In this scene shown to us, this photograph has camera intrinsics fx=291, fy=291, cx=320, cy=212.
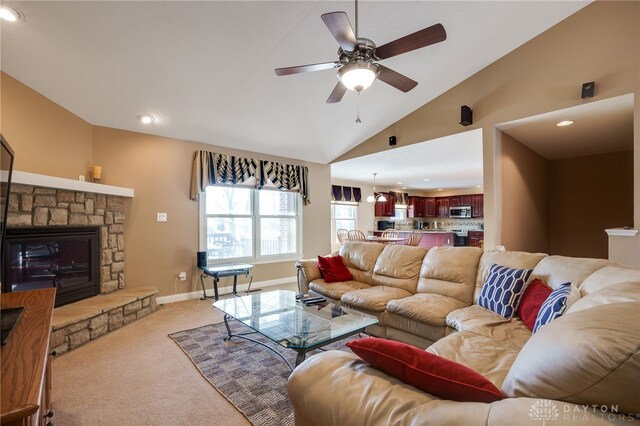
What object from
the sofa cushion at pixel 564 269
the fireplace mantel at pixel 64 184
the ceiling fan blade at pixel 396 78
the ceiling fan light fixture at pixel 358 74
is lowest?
the sofa cushion at pixel 564 269

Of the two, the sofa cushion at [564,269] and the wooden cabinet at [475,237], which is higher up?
the sofa cushion at [564,269]

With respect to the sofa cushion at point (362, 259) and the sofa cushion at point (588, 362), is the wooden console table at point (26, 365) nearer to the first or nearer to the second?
the sofa cushion at point (588, 362)

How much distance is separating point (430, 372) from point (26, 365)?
1.30 metres

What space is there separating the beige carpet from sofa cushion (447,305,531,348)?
5.23ft

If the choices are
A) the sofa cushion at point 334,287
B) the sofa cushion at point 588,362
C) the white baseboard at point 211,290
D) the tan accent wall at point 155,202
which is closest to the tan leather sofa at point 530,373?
the sofa cushion at point 588,362

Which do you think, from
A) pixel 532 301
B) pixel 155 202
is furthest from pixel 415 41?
pixel 155 202

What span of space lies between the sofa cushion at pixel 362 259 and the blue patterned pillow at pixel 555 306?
6.38 ft

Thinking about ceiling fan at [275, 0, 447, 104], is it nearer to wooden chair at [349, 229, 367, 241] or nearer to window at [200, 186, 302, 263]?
window at [200, 186, 302, 263]

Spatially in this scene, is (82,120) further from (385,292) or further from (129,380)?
(385,292)

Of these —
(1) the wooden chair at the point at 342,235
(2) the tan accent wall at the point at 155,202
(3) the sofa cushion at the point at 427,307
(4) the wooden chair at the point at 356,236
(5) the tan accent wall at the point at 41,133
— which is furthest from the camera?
(1) the wooden chair at the point at 342,235

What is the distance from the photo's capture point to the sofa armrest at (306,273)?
3561 mm

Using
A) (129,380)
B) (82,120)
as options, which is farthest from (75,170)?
(129,380)

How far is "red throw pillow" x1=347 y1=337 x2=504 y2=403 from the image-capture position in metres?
0.83

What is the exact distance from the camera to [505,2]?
287 cm
